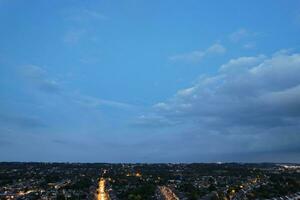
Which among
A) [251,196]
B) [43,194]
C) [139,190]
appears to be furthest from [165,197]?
[43,194]

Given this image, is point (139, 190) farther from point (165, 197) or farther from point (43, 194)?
point (43, 194)

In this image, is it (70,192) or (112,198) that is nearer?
(112,198)

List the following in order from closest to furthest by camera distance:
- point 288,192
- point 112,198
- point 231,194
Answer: point 112,198
point 231,194
point 288,192

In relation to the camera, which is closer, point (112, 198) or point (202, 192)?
point (112, 198)

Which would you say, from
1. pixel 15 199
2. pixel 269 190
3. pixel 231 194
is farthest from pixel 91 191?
pixel 269 190

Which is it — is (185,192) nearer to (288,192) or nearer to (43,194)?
(288,192)

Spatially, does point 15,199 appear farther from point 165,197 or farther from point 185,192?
point 185,192

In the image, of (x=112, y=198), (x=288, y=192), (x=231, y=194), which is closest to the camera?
(x=112, y=198)

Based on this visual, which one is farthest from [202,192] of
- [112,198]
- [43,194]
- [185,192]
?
[43,194]
